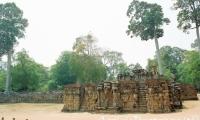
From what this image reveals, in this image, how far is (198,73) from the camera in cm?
2686

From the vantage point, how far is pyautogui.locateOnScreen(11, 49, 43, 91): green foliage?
111 ft

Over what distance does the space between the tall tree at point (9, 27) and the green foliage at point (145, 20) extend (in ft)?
63.4

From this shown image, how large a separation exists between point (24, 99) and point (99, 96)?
19.4m

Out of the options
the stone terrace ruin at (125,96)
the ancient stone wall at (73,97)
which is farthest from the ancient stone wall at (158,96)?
the ancient stone wall at (73,97)

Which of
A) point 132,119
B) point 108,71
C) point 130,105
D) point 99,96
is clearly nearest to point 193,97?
point 130,105

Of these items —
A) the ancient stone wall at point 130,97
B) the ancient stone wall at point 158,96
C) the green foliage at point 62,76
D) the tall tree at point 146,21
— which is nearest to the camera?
the ancient stone wall at point 158,96

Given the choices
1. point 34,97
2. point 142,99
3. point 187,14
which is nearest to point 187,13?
point 187,14

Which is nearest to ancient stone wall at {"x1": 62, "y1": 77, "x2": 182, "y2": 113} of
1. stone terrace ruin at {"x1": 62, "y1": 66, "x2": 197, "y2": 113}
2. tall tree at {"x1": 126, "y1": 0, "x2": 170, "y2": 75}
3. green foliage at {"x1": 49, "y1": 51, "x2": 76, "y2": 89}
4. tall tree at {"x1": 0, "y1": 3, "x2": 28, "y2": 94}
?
stone terrace ruin at {"x1": 62, "y1": 66, "x2": 197, "y2": 113}

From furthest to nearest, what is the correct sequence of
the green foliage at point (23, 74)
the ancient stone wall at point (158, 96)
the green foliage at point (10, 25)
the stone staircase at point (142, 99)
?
1. the green foliage at point (23, 74)
2. the green foliage at point (10, 25)
3. the stone staircase at point (142, 99)
4. the ancient stone wall at point (158, 96)

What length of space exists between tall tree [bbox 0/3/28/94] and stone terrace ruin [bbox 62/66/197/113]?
2018cm

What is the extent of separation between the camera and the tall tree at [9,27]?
98.8ft

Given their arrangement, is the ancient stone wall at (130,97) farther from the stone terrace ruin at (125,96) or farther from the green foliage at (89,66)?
the green foliage at (89,66)

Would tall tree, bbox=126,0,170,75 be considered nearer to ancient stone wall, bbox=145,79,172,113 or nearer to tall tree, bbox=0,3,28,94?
ancient stone wall, bbox=145,79,172,113

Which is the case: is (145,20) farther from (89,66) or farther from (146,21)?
(89,66)
